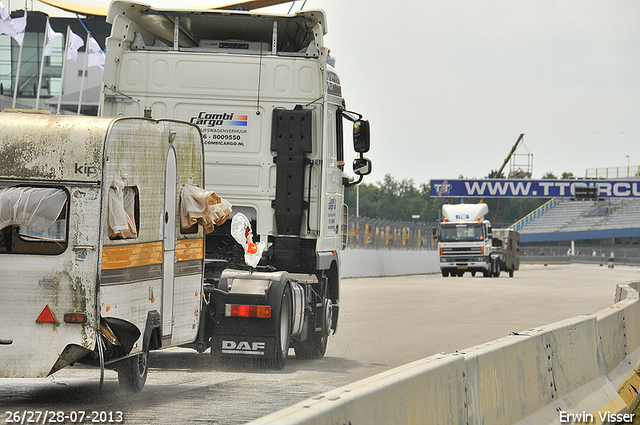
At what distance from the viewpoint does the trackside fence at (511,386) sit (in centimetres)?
404

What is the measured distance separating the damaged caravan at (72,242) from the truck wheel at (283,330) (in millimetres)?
2512

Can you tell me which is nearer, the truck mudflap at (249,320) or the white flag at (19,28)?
the truck mudflap at (249,320)

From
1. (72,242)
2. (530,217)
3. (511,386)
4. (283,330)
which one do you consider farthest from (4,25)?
(530,217)

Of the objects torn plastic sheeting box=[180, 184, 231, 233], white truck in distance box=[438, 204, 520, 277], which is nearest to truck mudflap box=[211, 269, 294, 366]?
torn plastic sheeting box=[180, 184, 231, 233]

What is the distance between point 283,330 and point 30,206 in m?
4.02

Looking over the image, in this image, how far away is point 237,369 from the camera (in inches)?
431

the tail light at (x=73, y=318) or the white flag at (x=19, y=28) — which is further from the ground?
the white flag at (x=19, y=28)

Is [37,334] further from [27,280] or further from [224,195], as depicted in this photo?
[224,195]

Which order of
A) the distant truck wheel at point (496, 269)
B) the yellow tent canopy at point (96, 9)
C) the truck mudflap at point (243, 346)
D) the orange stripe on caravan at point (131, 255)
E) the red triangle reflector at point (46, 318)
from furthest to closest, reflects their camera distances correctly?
1. the yellow tent canopy at point (96, 9)
2. the distant truck wheel at point (496, 269)
3. the truck mudflap at point (243, 346)
4. the orange stripe on caravan at point (131, 255)
5. the red triangle reflector at point (46, 318)

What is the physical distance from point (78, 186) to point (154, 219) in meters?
1.10

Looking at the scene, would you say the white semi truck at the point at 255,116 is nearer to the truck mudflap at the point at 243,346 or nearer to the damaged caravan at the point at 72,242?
the truck mudflap at the point at 243,346

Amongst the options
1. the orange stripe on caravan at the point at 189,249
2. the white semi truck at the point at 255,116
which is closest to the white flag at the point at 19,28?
the white semi truck at the point at 255,116

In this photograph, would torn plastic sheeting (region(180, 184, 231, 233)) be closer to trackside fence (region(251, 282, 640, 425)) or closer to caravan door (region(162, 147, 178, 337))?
caravan door (region(162, 147, 178, 337))

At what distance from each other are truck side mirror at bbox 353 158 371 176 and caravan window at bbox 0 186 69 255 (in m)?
5.99
